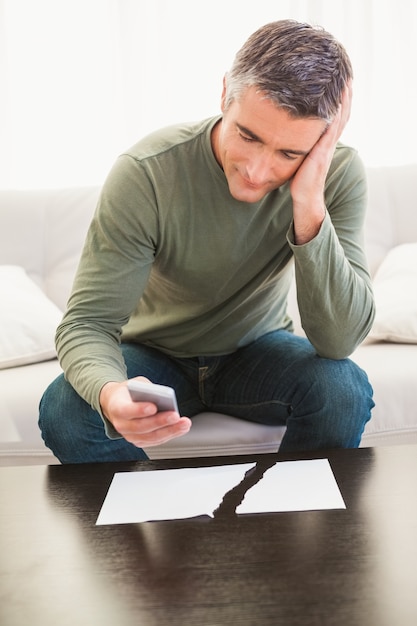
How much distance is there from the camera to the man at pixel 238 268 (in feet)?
4.00

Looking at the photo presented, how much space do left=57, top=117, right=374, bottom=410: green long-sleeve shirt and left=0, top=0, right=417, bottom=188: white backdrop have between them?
120 centimetres

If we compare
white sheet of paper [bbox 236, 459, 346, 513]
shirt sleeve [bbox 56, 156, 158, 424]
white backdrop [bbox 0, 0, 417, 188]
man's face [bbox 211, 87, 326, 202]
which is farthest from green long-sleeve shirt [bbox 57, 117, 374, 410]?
white backdrop [bbox 0, 0, 417, 188]

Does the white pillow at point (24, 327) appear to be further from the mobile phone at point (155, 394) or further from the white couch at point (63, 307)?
the mobile phone at point (155, 394)

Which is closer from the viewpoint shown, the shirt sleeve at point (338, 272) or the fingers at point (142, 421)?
the fingers at point (142, 421)

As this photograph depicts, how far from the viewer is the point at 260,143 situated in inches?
48.4

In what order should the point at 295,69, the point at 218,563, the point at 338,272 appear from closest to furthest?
1. the point at 218,563
2. the point at 295,69
3. the point at 338,272

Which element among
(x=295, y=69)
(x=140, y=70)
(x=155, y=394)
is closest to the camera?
(x=155, y=394)

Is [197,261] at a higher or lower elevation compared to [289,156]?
lower

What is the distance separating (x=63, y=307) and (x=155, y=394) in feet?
3.99

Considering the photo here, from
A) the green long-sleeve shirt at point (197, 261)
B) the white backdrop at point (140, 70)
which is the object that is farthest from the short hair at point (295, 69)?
the white backdrop at point (140, 70)

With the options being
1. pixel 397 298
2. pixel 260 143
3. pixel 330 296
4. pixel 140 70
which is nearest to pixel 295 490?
pixel 330 296

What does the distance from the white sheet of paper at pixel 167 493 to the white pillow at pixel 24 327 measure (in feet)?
2.59

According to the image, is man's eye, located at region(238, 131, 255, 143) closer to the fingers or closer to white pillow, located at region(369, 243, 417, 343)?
the fingers

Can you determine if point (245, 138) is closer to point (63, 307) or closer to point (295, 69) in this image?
point (295, 69)
